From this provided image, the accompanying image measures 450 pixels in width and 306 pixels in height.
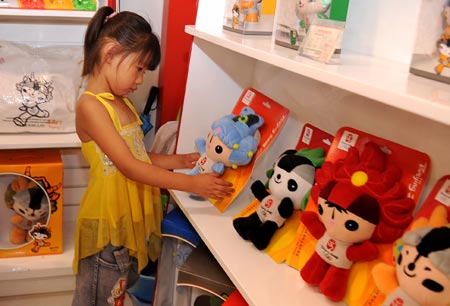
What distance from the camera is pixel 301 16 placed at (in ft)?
3.37

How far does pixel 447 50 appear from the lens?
0.75m

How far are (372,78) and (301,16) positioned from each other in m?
0.32

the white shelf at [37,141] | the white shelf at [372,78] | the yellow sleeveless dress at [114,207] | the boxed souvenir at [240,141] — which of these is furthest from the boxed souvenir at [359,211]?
the white shelf at [37,141]

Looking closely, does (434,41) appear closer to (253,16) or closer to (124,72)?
(253,16)

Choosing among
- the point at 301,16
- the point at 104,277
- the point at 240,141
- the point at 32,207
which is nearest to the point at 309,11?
the point at 301,16

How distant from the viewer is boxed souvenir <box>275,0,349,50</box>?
956 millimetres

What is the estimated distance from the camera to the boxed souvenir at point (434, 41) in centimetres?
75

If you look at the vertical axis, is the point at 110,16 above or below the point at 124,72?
above

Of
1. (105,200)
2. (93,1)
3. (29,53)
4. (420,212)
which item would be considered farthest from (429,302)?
(29,53)

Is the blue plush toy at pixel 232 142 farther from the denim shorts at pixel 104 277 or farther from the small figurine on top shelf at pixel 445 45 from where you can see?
the small figurine on top shelf at pixel 445 45

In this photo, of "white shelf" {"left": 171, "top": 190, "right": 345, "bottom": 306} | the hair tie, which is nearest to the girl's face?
the hair tie

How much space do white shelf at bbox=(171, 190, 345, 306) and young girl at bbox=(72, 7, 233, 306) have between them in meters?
0.07

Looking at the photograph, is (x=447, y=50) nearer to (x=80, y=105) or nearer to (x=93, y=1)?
(x=80, y=105)

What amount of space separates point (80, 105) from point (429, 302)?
0.98m
